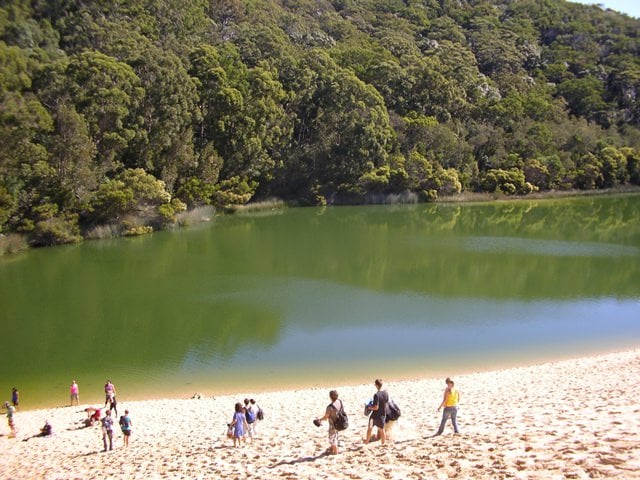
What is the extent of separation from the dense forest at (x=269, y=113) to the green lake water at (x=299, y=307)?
6.02 m

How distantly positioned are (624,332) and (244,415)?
17.1 metres

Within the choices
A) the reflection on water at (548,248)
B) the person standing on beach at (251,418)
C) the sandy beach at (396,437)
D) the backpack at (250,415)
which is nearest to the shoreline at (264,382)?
the sandy beach at (396,437)

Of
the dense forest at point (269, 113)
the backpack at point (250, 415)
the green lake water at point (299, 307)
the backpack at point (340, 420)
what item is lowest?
the backpack at point (250, 415)

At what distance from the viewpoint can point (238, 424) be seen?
37.5 ft

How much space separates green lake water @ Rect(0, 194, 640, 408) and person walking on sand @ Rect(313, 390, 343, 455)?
7.18 metres

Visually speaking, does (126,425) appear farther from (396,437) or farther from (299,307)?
(299,307)

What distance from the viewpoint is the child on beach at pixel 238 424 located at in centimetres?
1138

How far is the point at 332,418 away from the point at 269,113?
4811cm

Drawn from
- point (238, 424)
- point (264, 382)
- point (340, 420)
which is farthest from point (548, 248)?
point (340, 420)

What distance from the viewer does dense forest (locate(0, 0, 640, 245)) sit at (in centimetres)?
4022

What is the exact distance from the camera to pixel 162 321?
78.0ft

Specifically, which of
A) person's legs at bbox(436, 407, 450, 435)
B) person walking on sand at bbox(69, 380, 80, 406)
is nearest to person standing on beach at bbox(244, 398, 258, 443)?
person's legs at bbox(436, 407, 450, 435)

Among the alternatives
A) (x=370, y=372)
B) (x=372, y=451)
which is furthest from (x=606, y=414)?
(x=370, y=372)

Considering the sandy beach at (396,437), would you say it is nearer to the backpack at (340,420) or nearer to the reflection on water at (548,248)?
the backpack at (340,420)
